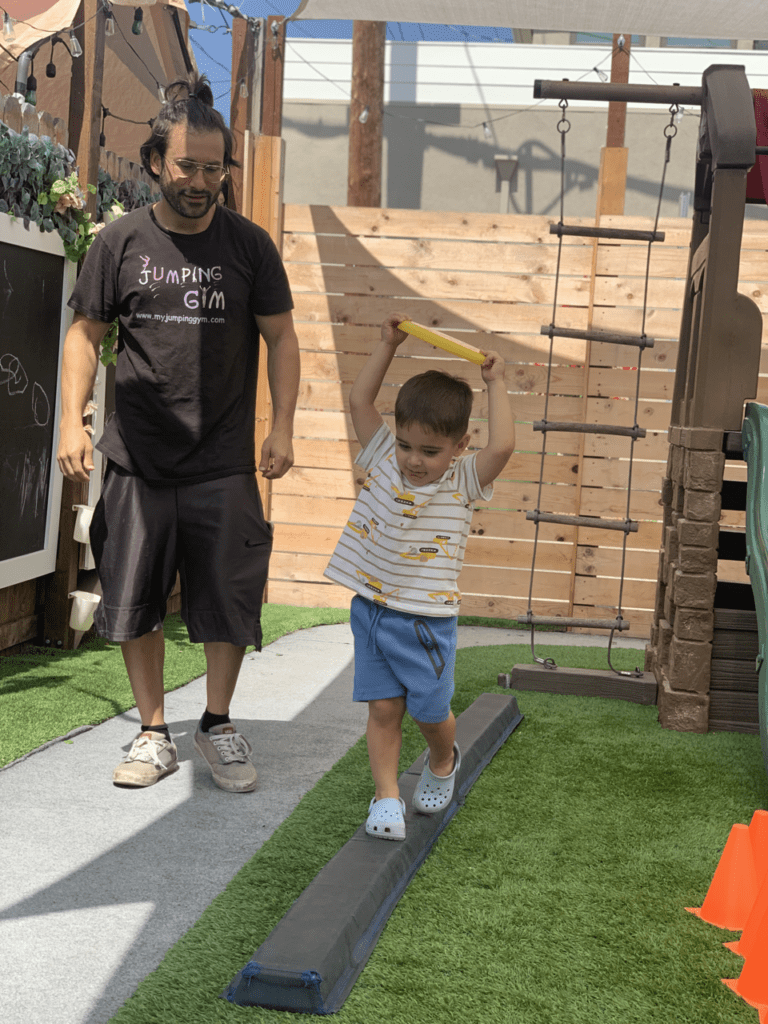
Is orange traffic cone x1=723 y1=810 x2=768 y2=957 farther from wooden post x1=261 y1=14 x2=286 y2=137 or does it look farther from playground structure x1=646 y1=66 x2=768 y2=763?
wooden post x1=261 y1=14 x2=286 y2=137

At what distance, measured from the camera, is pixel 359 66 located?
838 cm

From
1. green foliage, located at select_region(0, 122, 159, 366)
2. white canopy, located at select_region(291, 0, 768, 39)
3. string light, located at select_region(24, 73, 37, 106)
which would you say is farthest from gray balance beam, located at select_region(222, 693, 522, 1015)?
white canopy, located at select_region(291, 0, 768, 39)

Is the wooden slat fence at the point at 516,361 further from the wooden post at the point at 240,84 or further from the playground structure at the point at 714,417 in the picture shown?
the playground structure at the point at 714,417

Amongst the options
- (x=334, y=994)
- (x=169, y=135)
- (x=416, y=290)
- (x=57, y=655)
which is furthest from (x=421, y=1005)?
(x=416, y=290)

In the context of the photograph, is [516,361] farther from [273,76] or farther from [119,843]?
[119,843]

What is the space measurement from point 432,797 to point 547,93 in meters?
3.06

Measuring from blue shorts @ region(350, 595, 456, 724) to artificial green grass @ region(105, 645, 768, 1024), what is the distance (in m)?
0.40

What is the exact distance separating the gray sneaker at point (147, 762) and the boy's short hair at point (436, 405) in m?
A: 1.30

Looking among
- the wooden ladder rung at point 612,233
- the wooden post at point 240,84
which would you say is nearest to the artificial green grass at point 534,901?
the wooden ladder rung at point 612,233

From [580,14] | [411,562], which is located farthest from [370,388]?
[580,14]

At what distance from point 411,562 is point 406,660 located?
0.24 m

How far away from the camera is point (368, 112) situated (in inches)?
325

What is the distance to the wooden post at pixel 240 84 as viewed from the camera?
6.04 meters

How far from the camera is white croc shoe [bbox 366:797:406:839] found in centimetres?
253
